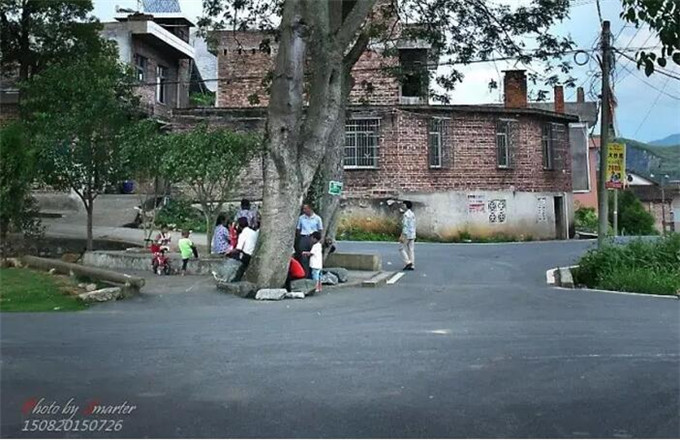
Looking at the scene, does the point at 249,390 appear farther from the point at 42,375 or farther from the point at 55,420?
the point at 42,375

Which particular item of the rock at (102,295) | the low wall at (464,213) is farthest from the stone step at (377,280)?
the low wall at (464,213)

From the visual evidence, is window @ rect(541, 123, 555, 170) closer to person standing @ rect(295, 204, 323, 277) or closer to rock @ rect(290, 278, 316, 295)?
person standing @ rect(295, 204, 323, 277)

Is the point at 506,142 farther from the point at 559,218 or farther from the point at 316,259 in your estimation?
the point at 316,259

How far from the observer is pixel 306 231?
15.3 m

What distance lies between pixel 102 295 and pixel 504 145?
23187 millimetres

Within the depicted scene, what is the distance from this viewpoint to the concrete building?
3312 cm

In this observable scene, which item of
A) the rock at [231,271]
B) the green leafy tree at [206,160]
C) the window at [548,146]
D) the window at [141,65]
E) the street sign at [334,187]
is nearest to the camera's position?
the rock at [231,271]

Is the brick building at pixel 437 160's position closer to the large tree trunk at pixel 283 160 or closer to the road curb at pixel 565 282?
the road curb at pixel 565 282

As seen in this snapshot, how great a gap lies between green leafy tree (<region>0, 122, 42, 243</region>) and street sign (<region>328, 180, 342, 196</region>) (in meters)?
6.64

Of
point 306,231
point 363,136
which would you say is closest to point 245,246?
point 306,231

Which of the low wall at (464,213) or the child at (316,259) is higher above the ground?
the low wall at (464,213)

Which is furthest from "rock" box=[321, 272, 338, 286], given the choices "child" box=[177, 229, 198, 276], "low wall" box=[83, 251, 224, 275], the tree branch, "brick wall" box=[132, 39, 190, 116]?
"brick wall" box=[132, 39, 190, 116]

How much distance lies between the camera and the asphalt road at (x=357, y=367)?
547 centimetres

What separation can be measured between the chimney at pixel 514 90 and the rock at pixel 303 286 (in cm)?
2272
